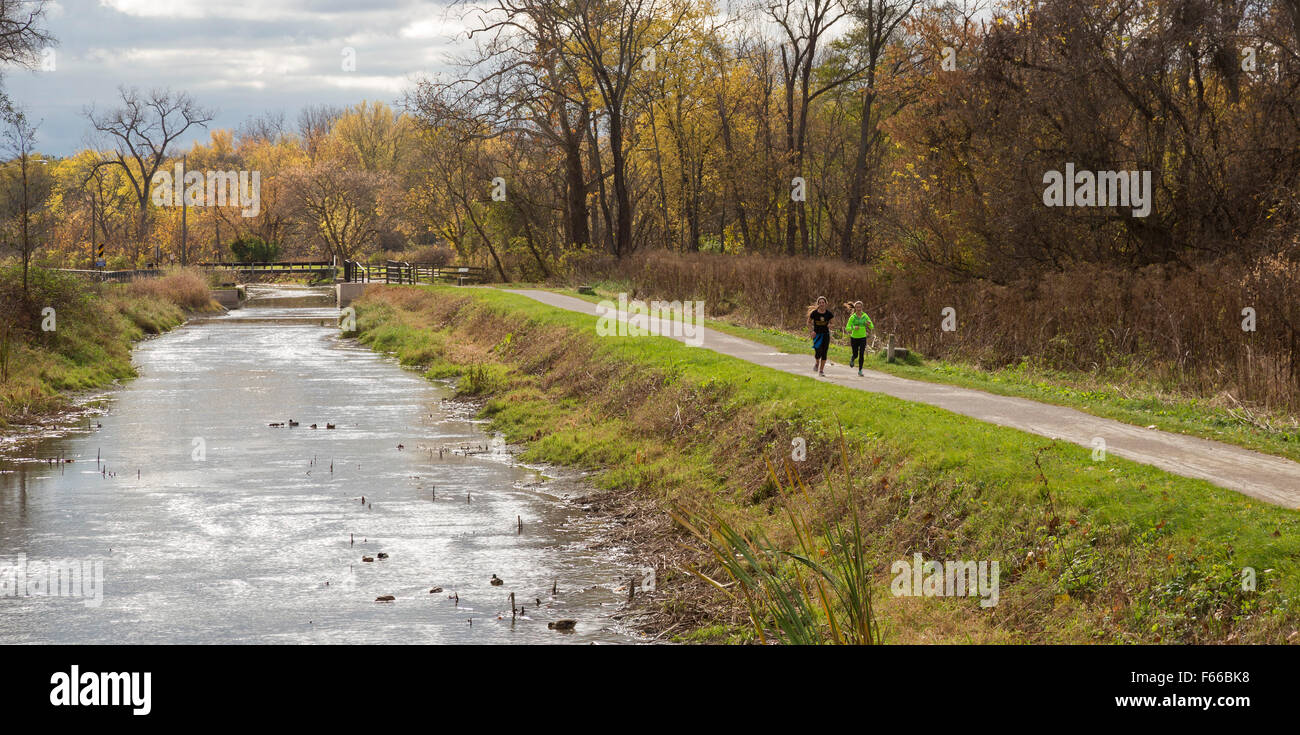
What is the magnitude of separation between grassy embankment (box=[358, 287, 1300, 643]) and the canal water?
43.5 inches

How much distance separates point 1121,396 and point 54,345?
82.2 ft

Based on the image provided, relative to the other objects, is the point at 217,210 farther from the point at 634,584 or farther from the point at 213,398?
the point at 634,584

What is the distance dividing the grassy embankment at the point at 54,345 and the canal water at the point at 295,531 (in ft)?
4.86

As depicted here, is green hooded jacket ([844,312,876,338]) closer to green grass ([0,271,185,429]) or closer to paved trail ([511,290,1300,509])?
paved trail ([511,290,1300,509])

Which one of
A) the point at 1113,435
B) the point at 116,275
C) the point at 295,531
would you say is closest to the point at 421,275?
the point at 116,275

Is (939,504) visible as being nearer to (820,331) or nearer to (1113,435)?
(1113,435)

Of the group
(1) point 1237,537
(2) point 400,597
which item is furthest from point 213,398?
(1) point 1237,537

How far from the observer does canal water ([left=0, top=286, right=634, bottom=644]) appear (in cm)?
988

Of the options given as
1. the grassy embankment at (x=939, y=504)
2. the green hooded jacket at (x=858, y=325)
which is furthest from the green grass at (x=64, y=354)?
the green hooded jacket at (x=858, y=325)

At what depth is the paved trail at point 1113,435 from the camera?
10.2 m

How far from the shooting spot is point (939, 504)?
11.0m

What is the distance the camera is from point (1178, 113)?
24172 millimetres

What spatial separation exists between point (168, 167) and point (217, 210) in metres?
10.2

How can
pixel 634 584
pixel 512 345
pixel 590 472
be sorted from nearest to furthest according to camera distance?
pixel 634 584 → pixel 590 472 → pixel 512 345
